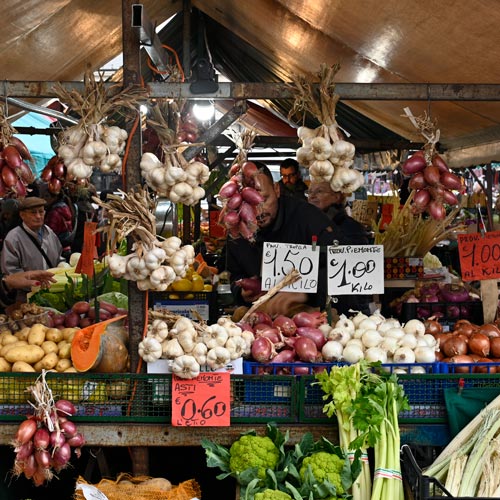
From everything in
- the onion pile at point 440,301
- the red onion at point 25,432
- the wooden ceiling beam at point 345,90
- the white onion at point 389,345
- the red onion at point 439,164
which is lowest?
the red onion at point 25,432

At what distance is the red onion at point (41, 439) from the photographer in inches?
117

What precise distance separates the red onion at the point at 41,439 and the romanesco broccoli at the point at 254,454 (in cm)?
73

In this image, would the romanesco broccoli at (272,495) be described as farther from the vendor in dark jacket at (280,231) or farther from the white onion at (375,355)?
the vendor in dark jacket at (280,231)

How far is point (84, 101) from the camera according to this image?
3.31 m

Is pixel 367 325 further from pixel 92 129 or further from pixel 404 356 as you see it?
pixel 92 129

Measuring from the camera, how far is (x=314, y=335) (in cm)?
355

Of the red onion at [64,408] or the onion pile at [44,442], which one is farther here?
the red onion at [64,408]

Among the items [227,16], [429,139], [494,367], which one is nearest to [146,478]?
[494,367]

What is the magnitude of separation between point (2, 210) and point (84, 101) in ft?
17.0

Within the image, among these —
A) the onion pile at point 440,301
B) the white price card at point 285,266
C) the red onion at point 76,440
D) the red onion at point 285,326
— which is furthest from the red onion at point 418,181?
the red onion at point 76,440

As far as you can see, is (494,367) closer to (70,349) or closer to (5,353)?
(70,349)

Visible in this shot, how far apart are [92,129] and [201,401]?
1.26m

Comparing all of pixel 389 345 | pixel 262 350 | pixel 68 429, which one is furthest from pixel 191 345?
pixel 389 345

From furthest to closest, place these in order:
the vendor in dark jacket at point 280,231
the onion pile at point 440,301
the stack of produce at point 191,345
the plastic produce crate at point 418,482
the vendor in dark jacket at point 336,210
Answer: the vendor in dark jacket at point 336,210
the onion pile at point 440,301
the vendor in dark jacket at point 280,231
the stack of produce at point 191,345
the plastic produce crate at point 418,482
